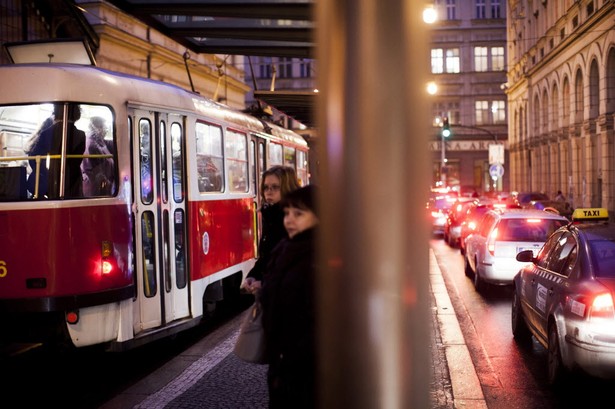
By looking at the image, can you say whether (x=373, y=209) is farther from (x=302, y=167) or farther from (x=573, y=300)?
(x=302, y=167)

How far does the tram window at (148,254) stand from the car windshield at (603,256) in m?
4.36

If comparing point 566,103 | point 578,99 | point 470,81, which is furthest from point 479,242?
point 470,81

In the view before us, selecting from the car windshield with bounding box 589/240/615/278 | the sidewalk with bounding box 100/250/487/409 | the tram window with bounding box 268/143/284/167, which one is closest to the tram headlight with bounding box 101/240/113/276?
the sidewalk with bounding box 100/250/487/409

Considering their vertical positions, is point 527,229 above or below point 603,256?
below

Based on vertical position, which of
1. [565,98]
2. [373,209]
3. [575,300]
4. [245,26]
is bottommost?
[575,300]

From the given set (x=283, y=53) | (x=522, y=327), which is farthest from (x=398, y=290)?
(x=283, y=53)

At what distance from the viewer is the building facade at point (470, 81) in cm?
7006

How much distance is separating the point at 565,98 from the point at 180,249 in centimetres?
3567

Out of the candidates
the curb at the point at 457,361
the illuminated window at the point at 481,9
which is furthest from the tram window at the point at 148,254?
the illuminated window at the point at 481,9

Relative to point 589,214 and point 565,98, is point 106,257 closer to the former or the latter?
point 589,214

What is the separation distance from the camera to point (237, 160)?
37.4 ft

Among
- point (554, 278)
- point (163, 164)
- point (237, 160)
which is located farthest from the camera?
point (237, 160)

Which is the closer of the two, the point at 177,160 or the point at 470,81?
the point at 177,160

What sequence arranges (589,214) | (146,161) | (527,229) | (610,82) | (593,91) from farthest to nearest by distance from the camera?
(593,91) → (610,82) → (527,229) → (589,214) → (146,161)
